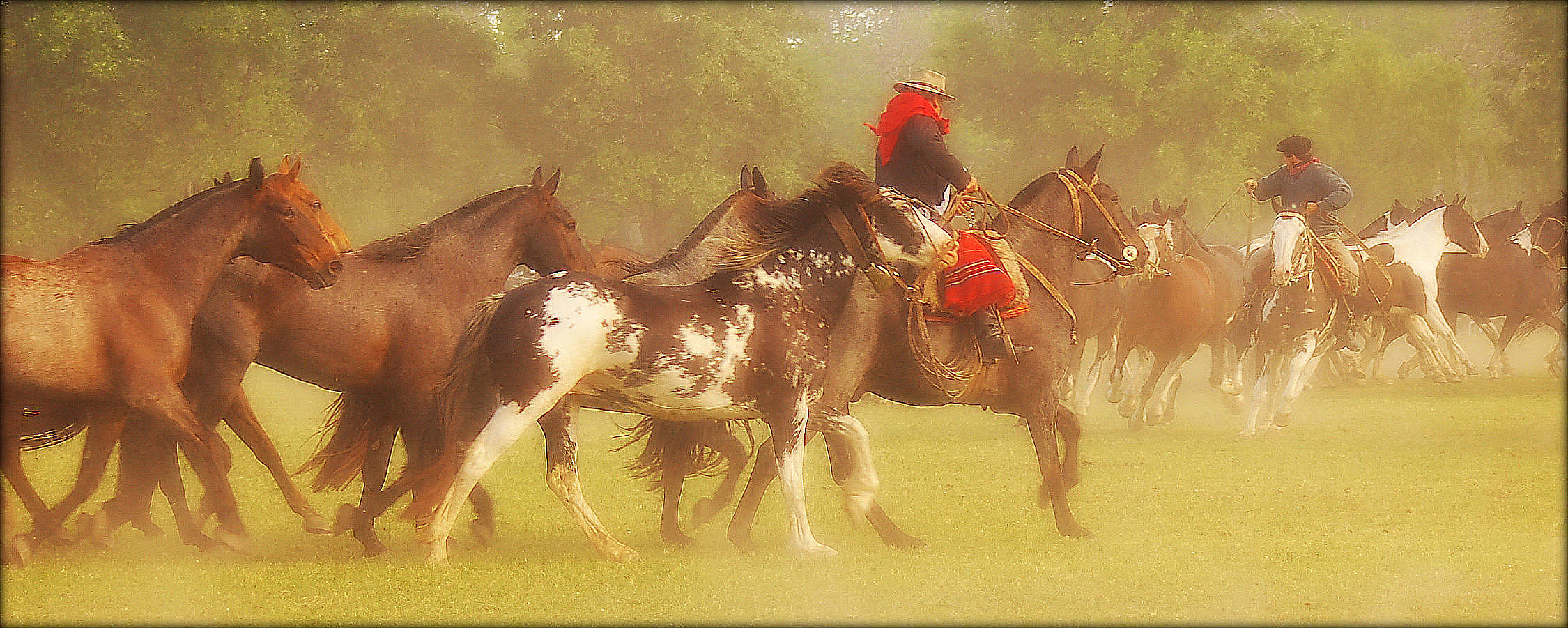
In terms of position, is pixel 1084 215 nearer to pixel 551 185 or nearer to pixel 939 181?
pixel 939 181

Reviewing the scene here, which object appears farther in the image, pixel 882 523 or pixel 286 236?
pixel 882 523

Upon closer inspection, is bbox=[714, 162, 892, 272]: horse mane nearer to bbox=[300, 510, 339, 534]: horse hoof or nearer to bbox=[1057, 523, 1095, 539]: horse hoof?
bbox=[1057, 523, 1095, 539]: horse hoof

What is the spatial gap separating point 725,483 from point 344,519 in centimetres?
219

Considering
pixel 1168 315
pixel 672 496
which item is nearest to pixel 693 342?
pixel 672 496

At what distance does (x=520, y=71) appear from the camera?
31016 millimetres

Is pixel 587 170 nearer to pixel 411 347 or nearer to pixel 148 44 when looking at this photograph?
pixel 148 44

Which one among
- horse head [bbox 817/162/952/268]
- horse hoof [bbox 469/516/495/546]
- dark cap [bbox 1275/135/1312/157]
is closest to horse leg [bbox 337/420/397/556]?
horse hoof [bbox 469/516/495/546]

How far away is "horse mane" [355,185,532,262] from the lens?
A: 7766mm

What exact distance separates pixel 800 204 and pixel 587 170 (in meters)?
22.4

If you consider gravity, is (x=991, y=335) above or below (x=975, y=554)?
above

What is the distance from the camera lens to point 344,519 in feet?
25.7

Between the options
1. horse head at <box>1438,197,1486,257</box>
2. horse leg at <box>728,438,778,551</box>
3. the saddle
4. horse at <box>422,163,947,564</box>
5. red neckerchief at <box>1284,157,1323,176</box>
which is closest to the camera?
horse at <box>422,163,947,564</box>

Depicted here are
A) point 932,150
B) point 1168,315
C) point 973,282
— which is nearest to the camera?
point 973,282

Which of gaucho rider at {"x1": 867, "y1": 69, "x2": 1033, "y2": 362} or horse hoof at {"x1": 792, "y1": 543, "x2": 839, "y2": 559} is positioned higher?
gaucho rider at {"x1": 867, "y1": 69, "x2": 1033, "y2": 362}
